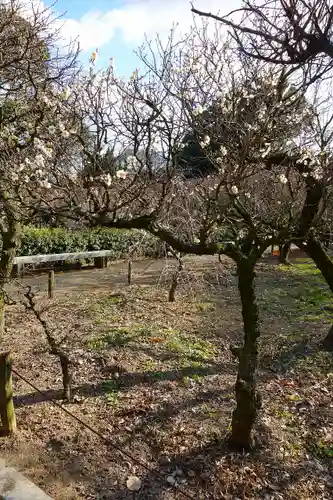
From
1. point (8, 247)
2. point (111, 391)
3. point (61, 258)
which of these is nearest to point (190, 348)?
point (111, 391)

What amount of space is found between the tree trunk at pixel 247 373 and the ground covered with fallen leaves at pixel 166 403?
0.55 feet

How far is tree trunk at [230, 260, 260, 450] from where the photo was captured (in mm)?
3588

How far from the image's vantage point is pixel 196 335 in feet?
22.2

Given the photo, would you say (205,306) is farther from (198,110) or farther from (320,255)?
(198,110)

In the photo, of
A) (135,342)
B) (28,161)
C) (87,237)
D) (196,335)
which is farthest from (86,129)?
(87,237)

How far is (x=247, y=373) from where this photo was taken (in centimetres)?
362

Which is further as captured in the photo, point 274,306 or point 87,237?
point 87,237

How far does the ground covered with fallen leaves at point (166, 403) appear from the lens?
3.33 meters

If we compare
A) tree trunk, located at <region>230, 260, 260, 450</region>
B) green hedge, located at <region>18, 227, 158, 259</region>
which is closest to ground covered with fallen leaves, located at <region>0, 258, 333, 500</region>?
tree trunk, located at <region>230, 260, 260, 450</region>

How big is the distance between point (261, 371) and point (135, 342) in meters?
1.74

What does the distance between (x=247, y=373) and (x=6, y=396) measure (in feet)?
6.60

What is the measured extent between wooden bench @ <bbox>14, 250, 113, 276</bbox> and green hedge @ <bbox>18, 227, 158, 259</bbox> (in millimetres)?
419

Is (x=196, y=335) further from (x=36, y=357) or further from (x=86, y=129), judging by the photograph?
(x=86, y=129)

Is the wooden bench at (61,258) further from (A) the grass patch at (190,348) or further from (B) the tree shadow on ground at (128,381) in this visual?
(B) the tree shadow on ground at (128,381)
